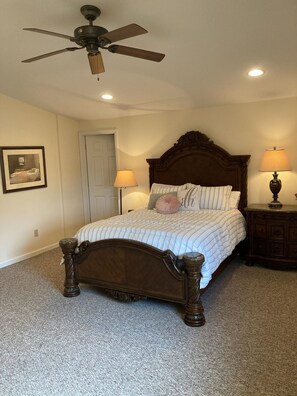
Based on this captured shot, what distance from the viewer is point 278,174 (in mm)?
4551

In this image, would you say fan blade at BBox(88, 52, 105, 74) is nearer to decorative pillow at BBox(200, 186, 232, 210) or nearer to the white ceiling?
the white ceiling

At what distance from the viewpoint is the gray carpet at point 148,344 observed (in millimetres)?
2143

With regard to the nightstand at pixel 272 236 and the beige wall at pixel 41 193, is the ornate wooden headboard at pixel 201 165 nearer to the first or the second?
the nightstand at pixel 272 236

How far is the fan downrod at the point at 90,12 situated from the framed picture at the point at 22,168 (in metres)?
2.71

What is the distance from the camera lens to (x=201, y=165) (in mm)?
4957

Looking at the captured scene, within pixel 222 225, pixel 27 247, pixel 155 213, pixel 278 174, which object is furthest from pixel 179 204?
pixel 27 247

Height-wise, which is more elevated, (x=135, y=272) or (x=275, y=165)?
(x=275, y=165)

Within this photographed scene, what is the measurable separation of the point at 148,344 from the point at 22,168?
11.3ft

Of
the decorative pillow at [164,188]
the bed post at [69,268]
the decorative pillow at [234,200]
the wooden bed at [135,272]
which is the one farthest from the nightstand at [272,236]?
the bed post at [69,268]

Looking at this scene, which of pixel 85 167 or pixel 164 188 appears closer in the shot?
pixel 164 188

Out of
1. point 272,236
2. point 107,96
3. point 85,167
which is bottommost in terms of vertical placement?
point 272,236

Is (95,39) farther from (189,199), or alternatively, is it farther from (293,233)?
(293,233)

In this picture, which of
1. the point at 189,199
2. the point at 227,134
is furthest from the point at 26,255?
the point at 227,134

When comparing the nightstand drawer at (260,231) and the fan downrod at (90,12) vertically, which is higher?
the fan downrod at (90,12)
